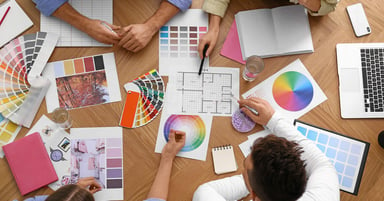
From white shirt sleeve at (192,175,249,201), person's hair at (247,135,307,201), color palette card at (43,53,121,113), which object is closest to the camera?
person's hair at (247,135,307,201)

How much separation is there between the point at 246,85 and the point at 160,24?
42 cm

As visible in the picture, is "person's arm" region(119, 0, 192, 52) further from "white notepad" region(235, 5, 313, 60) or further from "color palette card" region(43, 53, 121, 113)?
"white notepad" region(235, 5, 313, 60)

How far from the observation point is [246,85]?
1.29 metres

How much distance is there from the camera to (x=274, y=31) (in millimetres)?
1316

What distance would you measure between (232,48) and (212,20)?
139mm

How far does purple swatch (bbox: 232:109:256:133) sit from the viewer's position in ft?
4.12

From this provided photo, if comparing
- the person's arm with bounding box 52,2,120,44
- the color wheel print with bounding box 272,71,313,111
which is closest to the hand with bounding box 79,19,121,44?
the person's arm with bounding box 52,2,120,44

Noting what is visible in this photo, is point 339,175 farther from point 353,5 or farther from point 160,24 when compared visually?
point 160,24

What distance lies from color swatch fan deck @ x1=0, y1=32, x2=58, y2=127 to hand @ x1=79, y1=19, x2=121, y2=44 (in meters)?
0.14

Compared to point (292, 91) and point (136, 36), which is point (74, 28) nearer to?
point (136, 36)

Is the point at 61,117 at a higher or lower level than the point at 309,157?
higher

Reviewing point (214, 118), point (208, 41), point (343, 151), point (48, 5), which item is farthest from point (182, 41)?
point (343, 151)

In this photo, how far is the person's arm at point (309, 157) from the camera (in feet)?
3.37

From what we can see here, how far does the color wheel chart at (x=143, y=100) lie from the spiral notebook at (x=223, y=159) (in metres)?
0.27
